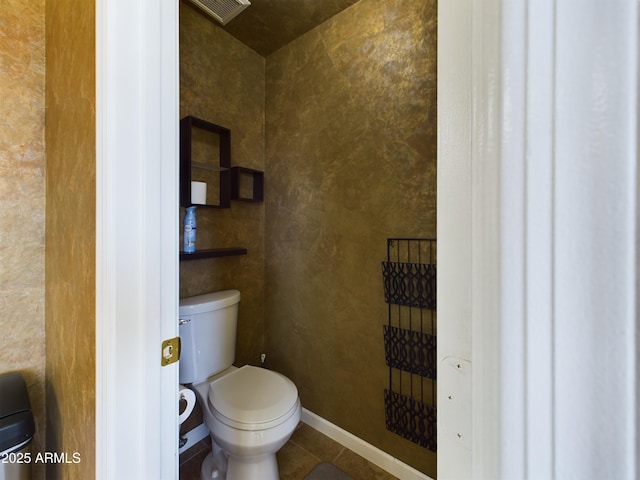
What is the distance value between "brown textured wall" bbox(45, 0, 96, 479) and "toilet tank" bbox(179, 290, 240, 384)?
0.50 metres

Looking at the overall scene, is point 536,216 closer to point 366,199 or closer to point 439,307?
point 439,307

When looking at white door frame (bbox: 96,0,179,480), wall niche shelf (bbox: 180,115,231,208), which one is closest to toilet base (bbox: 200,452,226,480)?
white door frame (bbox: 96,0,179,480)

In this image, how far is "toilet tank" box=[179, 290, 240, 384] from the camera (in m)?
1.38

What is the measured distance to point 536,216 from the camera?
21 centimetres

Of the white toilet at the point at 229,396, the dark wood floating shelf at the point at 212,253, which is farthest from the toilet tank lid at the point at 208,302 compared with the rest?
the dark wood floating shelf at the point at 212,253

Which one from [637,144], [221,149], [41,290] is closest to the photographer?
[637,144]

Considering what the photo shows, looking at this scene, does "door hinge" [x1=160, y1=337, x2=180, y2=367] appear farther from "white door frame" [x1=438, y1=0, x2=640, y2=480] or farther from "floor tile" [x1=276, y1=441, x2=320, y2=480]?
"floor tile" [x1=276, y1=441, x2=320, y2=480]

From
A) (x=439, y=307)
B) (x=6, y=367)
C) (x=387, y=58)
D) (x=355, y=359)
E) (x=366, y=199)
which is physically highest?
(x=387, y=58)

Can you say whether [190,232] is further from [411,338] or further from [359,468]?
[359,468]

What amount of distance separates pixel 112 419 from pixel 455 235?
2.56 ft

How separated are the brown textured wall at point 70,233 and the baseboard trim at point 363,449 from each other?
1.21 metres

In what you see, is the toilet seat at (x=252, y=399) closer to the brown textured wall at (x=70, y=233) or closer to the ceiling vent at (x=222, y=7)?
the brown textured wall at (x=70, y=233)

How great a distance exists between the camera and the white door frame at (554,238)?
7.1 inches

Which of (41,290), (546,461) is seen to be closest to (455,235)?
(546,461)
